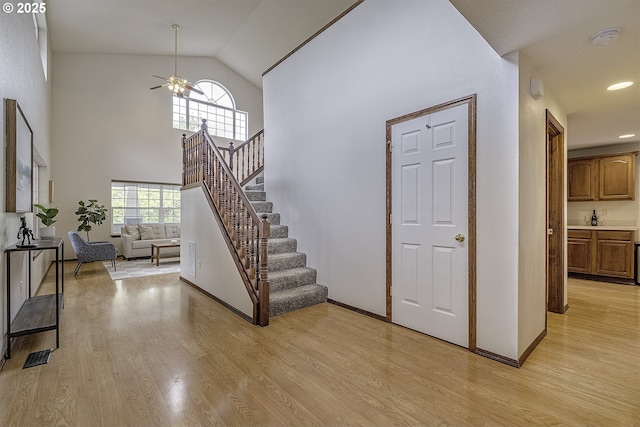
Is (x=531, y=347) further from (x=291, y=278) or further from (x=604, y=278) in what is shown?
(x=604, y=278)

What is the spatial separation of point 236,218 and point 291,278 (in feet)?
3.37

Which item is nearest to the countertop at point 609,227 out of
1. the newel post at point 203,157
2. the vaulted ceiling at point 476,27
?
the vaulted ceiling at point 476,27

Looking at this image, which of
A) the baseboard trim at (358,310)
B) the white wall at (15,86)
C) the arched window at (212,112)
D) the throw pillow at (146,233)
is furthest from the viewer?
the arched window at (212,112)

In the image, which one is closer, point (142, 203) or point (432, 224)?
point (432, 224)

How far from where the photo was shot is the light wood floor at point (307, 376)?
5.83 feet

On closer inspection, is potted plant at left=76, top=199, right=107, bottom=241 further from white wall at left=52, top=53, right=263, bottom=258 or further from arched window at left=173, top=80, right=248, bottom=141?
arched window at left=173, top=80, right=248, bottom=141

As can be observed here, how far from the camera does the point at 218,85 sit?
31.0 feet

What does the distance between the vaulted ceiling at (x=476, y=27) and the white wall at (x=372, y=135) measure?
0.38 m

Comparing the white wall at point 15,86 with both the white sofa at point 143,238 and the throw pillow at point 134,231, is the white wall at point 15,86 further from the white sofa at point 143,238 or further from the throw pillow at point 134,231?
the throw pillow at point 134,231

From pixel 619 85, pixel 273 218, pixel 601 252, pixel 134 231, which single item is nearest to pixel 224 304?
pixel 273 218

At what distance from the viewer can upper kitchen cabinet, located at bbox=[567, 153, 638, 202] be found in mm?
5219

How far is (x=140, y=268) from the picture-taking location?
642 centimetres

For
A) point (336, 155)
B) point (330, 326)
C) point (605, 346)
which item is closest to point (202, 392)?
point (330, 326)

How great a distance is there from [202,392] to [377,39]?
12.0 feet
